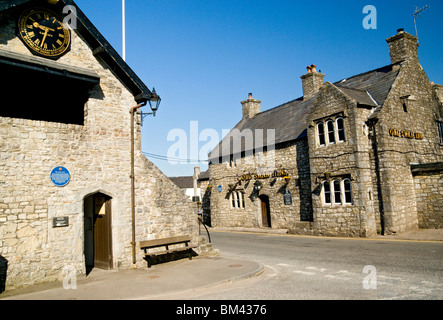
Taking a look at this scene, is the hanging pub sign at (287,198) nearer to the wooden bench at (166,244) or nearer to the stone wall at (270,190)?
the stone wall at (270,190)

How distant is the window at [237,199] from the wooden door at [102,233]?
49.3 feet

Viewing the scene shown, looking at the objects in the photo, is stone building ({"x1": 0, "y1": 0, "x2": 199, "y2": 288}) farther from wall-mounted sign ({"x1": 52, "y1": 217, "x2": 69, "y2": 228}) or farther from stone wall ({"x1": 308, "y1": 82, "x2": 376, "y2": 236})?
stone wall ({"x1": 308, "y1": 82, "x2": 376, "y2": 236})

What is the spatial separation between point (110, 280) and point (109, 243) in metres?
1.66

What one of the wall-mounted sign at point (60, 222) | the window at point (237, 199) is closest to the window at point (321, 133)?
the window at point (237, 199)

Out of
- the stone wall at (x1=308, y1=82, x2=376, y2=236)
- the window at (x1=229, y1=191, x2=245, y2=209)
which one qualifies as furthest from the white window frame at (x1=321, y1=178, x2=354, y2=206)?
the window at (x1=229, y1=191, x2=245, y2=209)

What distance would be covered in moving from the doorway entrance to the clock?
14.9 feet

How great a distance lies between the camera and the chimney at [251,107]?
29.9 m

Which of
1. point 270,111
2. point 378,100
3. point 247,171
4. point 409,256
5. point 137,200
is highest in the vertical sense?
point 270,111

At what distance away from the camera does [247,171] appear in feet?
79.3

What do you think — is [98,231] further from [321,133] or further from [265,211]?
[265,211]

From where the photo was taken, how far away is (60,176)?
8.89 meters

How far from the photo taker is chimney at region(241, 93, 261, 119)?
98.1 ft
